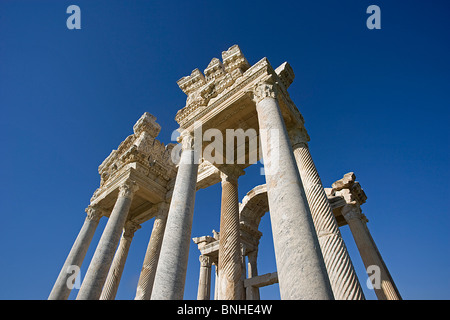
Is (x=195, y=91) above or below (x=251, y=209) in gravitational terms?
above

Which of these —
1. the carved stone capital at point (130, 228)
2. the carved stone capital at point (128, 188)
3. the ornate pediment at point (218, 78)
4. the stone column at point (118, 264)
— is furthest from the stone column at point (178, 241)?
the carved stone capital at point (130, 228)

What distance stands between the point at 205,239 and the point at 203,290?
11.5ft

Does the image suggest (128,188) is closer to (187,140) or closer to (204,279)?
(187,140)

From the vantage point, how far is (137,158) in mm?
15008

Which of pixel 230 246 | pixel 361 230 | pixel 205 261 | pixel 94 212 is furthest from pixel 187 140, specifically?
pixel 205 261

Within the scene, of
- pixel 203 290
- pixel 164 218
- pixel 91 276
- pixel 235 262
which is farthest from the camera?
pixel 203 290

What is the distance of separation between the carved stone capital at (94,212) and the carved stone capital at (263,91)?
12.7m

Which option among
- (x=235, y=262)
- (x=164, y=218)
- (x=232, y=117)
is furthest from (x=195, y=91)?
(x=235, y=262)

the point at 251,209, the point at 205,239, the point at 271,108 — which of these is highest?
the point at 251,209

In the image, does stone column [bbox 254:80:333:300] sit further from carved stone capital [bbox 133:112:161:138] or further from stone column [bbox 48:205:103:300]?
stone column [bbox 48:205:103:300]

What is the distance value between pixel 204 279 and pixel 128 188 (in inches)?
334

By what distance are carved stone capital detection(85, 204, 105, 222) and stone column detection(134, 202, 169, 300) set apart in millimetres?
4190

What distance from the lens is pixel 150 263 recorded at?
12812 millimetres
